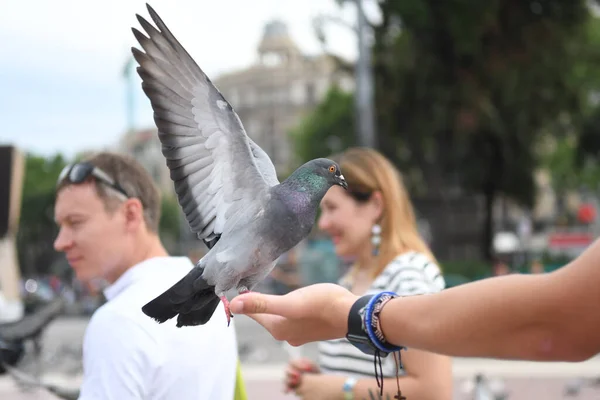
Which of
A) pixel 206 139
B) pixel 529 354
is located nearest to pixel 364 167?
pixel 206 139

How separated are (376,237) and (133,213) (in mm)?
1023

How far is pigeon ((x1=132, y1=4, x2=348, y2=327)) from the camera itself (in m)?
1.42

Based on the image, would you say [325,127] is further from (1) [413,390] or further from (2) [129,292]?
(2) [129,292]

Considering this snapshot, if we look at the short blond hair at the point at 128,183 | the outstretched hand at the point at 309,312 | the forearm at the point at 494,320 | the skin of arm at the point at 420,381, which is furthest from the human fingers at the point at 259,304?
the skin of arm at the point at 420,381

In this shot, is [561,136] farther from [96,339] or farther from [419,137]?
[96,339]

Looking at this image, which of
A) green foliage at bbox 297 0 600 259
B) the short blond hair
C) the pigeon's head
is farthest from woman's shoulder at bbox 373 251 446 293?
green foliage at bbox 297 0 600 259

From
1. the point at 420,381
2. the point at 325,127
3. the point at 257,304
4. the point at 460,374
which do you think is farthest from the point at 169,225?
the point at 257,304

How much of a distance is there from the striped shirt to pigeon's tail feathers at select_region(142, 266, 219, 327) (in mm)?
1439

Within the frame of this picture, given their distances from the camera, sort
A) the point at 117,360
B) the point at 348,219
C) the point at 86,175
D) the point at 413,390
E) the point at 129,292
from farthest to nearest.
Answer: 1. the point at 348,219
2. the point at 413,390
3. the point at 86,175
4. the point at 129,292
5. the point at 117,360

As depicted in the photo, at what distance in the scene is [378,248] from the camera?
314cm

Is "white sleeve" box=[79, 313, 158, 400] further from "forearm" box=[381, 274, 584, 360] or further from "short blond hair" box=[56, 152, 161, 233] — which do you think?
"forearm" box=[381, 274, 584, 360]

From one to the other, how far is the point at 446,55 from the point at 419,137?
2.30 meters

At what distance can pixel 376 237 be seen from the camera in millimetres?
3123

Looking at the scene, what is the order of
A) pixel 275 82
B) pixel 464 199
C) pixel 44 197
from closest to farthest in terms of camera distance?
pixel 275 82 → pixel 464 199 → pixel 44 197
